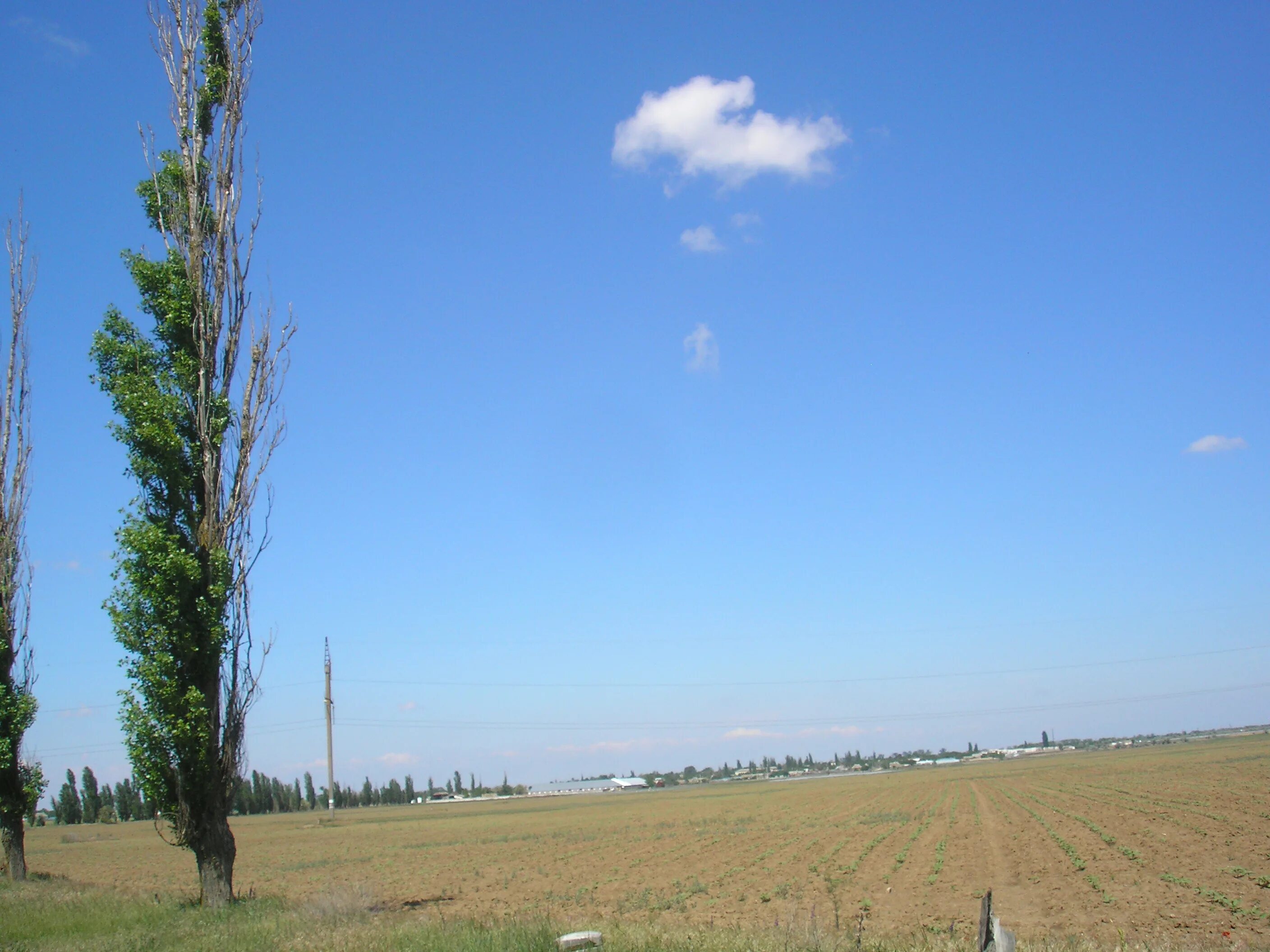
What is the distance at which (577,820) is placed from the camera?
5775 centimetres

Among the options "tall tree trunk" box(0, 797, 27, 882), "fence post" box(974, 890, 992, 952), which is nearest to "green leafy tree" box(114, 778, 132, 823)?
"tall tree trunk" box(0, 797, 27, 882)

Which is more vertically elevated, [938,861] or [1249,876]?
[1249,876]

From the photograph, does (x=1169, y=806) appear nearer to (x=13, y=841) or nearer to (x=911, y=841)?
(x=911, y=841)

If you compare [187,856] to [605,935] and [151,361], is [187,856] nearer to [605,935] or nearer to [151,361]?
[151,361]

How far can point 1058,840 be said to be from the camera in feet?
77.0

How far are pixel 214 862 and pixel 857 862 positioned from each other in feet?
50.5

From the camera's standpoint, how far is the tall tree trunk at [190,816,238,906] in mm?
13664

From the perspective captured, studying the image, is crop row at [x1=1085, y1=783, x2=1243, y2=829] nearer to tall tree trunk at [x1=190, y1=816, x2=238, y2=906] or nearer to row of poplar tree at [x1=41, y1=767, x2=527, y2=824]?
tall tree trunk at [x1=190, y1=816, x2=238, y2=906]

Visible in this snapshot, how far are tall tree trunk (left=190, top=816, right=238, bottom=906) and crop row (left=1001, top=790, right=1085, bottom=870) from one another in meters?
16.7

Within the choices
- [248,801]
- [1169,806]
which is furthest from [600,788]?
[1169,806]

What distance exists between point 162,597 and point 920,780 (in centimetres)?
9044

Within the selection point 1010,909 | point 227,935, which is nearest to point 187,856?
point 227,935

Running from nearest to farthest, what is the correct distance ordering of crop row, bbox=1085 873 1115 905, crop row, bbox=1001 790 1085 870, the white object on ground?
1. the white object on ground
2. crop row, bbox=1085 873 1115 905
3. crop row, bbox=1001 790 1085 870

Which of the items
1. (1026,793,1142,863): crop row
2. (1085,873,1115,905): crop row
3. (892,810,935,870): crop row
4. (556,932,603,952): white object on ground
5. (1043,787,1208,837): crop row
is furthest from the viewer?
(1043,787,1208,837): crop row
